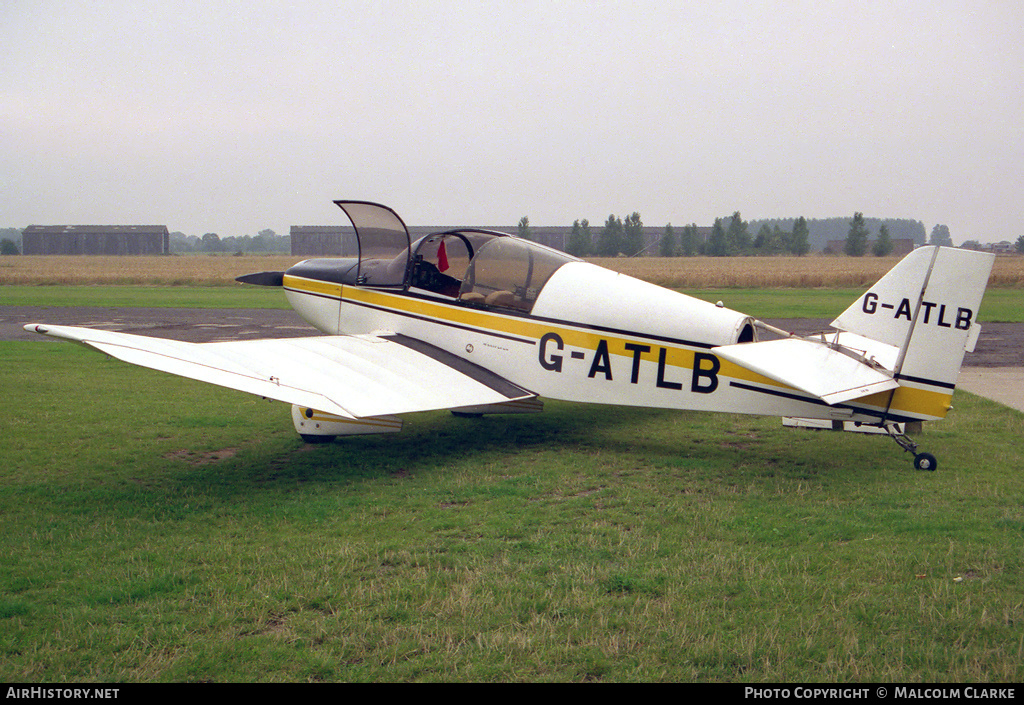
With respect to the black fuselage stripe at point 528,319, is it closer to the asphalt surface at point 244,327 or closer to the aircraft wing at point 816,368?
the aircraft wing at point 816,368

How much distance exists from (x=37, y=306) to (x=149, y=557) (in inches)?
1061

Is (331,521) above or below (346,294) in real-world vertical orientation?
below

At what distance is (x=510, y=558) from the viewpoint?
16.5ft

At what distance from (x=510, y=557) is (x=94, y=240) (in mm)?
125387

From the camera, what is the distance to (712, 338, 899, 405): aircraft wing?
6504 mm

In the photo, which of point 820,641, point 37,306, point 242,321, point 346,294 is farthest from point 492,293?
point 37,306

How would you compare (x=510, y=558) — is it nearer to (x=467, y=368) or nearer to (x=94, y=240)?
(x=467, y=368)

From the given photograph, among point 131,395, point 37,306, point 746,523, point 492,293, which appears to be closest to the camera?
point 746,523

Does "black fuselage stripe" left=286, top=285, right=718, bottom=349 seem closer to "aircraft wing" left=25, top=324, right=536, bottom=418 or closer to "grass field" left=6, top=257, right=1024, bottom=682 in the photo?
"aircraft wing" left=25, top=324, right=536, bottom=418

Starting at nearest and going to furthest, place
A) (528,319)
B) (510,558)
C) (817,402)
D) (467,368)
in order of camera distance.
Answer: (510,558) < (817,402) < (528,319) < (467,368)

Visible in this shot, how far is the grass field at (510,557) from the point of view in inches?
146

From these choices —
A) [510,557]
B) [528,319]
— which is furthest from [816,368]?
[510,557]
